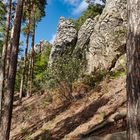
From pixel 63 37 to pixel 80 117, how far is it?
1983 cm

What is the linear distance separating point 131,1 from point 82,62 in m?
14.9

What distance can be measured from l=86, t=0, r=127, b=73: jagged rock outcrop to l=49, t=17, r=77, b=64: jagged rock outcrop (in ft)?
27.9

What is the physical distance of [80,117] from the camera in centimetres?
1483

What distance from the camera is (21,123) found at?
19.9 m

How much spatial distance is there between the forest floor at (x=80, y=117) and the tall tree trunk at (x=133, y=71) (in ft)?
18.4

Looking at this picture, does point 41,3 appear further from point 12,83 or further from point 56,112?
point 12,83

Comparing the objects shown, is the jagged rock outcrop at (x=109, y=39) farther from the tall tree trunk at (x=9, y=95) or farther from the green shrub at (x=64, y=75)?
the tall tree trunk at (x=9, y=95)

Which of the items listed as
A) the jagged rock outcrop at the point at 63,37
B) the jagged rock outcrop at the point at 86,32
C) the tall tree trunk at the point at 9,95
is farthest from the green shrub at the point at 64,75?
the jagged rock outcrop at the point at 63,37

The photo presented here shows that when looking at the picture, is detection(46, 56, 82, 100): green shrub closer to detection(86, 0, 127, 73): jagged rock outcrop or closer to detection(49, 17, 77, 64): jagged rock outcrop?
detection(86, 0, 127, 73): jagged rock outcrop

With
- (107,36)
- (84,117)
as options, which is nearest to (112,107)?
(84,117)

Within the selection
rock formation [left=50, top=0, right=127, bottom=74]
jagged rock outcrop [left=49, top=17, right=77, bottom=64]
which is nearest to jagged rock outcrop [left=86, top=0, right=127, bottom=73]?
rock formation [left=50, top=0, right=127, bottom=74]

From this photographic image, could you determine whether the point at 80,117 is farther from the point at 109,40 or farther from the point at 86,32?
the point at 86,32

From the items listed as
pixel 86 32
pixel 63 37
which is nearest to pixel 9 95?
pixel 86 32

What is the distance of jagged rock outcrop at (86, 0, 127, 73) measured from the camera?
859 inches
